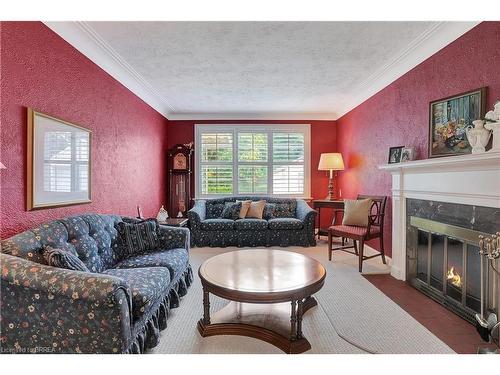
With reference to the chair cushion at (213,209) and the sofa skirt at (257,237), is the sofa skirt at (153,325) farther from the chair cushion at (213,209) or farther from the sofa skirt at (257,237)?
the chair cushion at (213,209)

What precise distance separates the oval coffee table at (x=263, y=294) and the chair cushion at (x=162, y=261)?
36 cm

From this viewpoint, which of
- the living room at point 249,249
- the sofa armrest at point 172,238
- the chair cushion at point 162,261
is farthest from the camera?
the sofa armrest at point 172,238

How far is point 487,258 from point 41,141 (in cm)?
361

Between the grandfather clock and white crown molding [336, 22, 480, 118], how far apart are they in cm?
349

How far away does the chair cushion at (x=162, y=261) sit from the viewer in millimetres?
2455

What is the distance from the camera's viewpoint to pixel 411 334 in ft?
6.88

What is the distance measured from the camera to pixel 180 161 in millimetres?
5715

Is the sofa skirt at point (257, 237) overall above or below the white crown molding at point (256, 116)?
below

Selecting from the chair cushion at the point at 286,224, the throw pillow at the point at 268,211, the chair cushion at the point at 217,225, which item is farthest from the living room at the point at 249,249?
the throw pillow at the point at 268,211

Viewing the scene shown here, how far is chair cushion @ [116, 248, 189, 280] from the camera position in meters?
2.46

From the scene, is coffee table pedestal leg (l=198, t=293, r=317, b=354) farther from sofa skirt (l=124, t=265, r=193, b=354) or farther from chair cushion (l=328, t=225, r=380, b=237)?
chair cushion (l=328, t=225, r=380, b=237)

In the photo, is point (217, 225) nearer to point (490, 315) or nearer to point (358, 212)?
point (358, 212)

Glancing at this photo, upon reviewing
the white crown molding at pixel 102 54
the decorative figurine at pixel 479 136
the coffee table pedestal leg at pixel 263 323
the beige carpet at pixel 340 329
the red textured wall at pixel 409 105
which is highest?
the white crown molding at pixel 102 54
